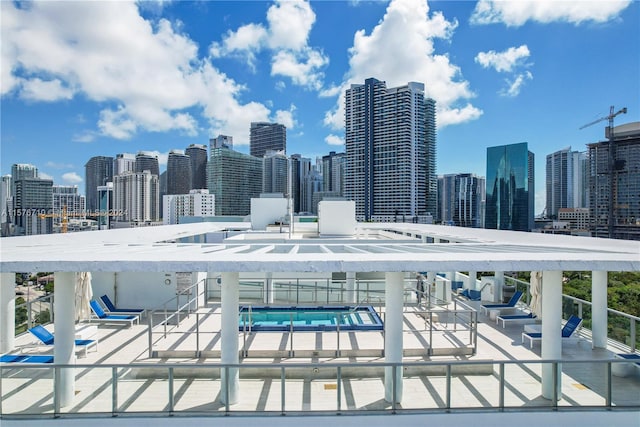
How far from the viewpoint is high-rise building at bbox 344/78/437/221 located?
86.9 metres

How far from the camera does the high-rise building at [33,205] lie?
95312 mm

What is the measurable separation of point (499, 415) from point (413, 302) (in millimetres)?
6384

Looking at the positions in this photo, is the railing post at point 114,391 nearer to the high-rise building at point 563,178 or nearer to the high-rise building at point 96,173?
the high-rise building at point 563,178

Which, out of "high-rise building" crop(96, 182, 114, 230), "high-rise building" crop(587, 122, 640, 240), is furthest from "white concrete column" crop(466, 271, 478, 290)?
"high-rise building" crop(96, 182, 114, 230)

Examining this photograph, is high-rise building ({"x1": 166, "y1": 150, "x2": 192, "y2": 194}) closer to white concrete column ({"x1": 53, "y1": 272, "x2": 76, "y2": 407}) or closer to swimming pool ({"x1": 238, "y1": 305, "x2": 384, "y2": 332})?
swimming pool ({"x1": 238, "y1": 305, "x2": 384, "y2": 332})

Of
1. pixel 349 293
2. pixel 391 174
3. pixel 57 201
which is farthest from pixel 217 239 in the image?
pixel 57 201

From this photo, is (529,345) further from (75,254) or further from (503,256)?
(75,254)

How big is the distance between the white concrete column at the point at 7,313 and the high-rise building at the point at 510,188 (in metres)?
110

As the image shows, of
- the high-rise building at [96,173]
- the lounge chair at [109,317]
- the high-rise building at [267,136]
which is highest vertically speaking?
the high-rise building at [267,136]

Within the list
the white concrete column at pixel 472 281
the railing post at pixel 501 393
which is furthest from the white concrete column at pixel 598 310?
the railing post at pixel 501 393

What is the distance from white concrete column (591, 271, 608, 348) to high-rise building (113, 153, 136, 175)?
148438mm

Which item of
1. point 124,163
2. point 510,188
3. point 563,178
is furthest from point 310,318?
point 124,163

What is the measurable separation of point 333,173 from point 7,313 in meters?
114

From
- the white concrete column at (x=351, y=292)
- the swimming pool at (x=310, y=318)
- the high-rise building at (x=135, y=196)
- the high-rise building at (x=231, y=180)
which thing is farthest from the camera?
the high-rise building at (x=135, y=196)
